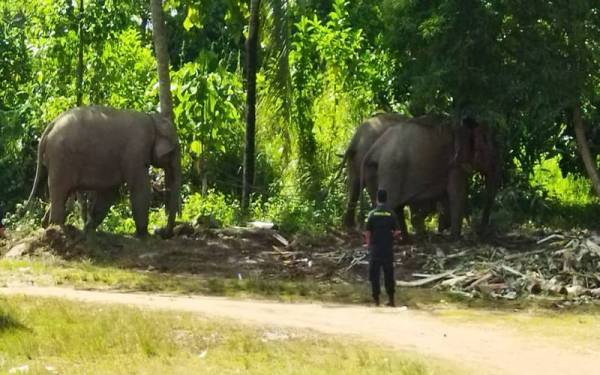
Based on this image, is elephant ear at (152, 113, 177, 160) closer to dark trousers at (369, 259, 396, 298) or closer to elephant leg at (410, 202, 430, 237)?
elephant leg at (410, 202, 430, 237)

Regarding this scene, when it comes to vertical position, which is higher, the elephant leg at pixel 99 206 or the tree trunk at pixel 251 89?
the tree trunk at pixel 251 89

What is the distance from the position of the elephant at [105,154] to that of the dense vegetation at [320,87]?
2.84 meters

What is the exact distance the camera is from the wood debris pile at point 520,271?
13.9 meters

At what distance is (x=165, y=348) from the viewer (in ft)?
33.6

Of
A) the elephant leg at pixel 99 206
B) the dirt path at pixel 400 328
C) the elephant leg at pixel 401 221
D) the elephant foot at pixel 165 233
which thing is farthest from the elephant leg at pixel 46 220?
the elephant leg at pixel 401 221

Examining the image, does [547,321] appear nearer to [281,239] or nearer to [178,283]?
[178,283]

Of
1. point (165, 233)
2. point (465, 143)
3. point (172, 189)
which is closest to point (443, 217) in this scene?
point (465, 143)

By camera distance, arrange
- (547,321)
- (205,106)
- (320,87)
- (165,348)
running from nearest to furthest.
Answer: (165,348)
(547,321)
(205,106)
(320,87)

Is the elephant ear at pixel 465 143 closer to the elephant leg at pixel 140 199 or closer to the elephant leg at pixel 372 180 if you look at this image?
the elephant leg at pixel 372 180

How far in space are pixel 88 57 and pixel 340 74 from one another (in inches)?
222

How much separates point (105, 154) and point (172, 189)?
4.44 ft

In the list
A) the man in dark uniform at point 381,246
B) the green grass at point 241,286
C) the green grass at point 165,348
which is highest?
the man in dark uniform at point 381,246

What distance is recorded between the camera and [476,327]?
11648 millimetres

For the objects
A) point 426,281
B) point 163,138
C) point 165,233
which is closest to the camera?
point 426,281
